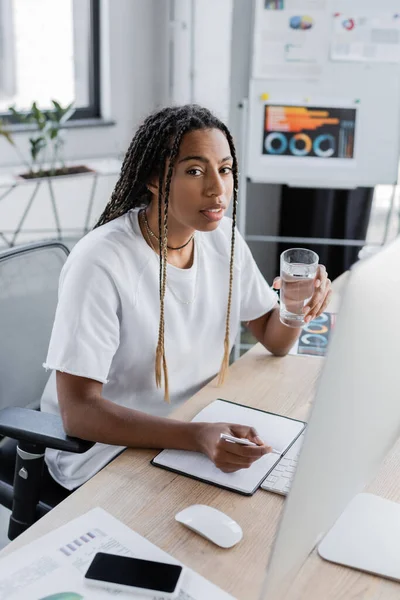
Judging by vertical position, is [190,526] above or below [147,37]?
below

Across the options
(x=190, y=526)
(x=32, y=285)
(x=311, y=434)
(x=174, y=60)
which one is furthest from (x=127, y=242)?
(x=174, y=60)

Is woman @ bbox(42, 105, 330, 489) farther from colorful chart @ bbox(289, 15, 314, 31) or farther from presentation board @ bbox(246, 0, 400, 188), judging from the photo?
colorful chart @ bbox(289, 15, 314, 31)

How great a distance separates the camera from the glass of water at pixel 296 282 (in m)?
1.32

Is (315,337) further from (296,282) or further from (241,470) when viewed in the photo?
(241,470)

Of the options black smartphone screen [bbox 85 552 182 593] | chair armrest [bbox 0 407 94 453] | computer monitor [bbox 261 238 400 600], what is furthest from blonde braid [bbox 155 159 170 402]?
computer monitor [bbox 261 238 400 600]

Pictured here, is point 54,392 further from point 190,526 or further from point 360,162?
point 360,162

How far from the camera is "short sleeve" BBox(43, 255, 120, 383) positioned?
3.95 feet

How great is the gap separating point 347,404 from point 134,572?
1.43ft

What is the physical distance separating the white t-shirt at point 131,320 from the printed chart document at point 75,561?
0.31 metres

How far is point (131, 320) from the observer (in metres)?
1.32

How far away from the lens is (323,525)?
28.8 inches

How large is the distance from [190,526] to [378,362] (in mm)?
472

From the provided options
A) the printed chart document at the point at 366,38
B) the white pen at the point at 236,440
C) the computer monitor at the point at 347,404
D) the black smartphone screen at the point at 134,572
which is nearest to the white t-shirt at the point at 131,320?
the white pen at the point at 236,440

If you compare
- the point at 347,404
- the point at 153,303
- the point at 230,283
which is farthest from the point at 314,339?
the point at 347,404
